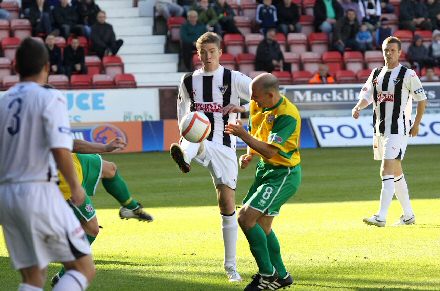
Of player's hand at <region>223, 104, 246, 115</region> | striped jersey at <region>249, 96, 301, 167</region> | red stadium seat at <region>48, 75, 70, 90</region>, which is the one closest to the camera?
striped jersey at <region>249, 96, 301, 167</region>

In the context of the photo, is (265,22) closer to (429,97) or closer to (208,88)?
(429,97)

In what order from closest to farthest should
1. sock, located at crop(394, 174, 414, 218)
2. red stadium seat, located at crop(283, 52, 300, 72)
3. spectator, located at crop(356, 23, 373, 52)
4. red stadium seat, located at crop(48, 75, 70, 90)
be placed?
1. sock, located at crop(394, 174, 414, 218)
2. red stadium seat, located at crop(48, 75, 70, 90)
3. red stadium seat, located at crop(283, 52, 300, 72)
4. spectator, located at crop(356, 23, 373, 52)

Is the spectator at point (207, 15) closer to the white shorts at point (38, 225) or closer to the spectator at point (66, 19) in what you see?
the spectator at point (66, 19)

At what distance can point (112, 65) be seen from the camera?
27109mm

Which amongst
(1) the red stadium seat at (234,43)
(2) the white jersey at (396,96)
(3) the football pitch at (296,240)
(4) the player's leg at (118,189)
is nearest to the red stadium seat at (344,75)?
(1) the red stadium seat at (234,43)

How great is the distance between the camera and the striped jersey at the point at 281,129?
322 inches

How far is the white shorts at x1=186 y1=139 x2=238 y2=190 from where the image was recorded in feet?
30.1

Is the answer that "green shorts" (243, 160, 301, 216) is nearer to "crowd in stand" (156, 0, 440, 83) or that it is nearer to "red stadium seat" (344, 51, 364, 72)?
"crowd in stand" (156, 0, 440, 83)

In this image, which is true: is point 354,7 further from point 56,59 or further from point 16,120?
point 16,120

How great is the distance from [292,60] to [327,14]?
1961 millimetres

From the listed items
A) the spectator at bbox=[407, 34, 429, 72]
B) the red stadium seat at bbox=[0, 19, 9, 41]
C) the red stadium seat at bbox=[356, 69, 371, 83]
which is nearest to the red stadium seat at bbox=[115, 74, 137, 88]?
the red stadium seat at bbox=[0, 19, 9, 41]

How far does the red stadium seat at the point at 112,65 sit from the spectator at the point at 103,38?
0.28 metres

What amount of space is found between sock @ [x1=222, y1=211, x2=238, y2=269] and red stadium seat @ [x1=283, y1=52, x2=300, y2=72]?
19.4 metres

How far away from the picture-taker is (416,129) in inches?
500
